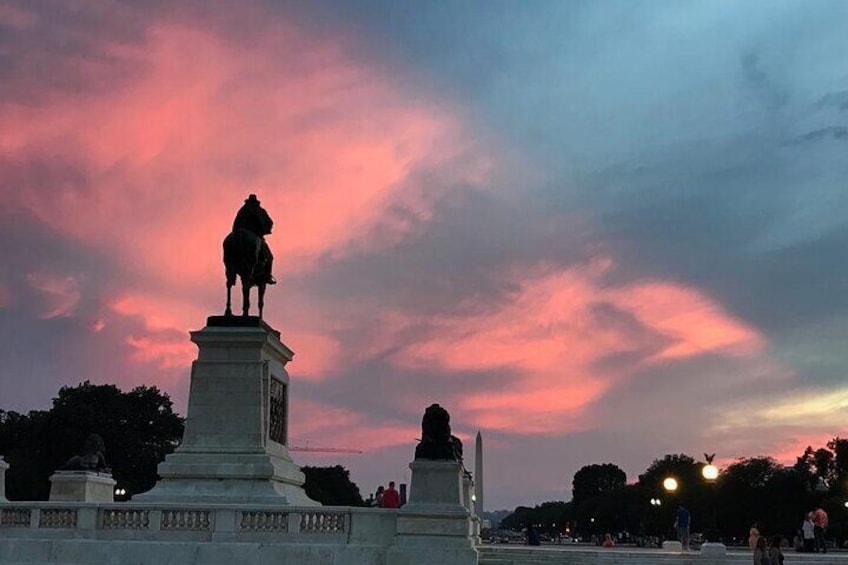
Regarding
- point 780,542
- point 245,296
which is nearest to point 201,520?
point 245,296

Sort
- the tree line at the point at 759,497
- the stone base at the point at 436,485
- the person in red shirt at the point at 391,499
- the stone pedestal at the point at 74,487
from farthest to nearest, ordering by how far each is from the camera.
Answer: the tree line at the point at 759,497 < the stone pedestal at the point at 74,487 < the person in red shirt at the point at 391,499 < the stone base at the point at 436,485

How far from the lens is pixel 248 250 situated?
30734mm

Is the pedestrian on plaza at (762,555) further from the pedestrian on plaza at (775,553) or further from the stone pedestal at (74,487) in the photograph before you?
the stone pedestal at (74,487)

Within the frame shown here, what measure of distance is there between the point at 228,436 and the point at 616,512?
464 ft

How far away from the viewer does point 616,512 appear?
159375mm

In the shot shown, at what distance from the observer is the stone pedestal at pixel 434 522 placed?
74.9 ft

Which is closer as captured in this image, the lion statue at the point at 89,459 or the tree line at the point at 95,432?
the lion statue at the point at 89,459

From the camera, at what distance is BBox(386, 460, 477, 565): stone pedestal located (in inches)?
899

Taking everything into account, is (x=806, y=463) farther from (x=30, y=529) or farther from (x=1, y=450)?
(x=30, y=529)

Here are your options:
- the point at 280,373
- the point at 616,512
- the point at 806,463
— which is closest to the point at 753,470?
the point at 806,463

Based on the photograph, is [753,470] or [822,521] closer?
[822,521]

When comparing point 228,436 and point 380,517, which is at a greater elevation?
point 228,436

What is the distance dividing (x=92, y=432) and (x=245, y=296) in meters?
59.3

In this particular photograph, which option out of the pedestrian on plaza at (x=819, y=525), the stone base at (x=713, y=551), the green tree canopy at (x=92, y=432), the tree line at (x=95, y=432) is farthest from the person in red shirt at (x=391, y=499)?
the green tree canopy at (x=92, y=432)
